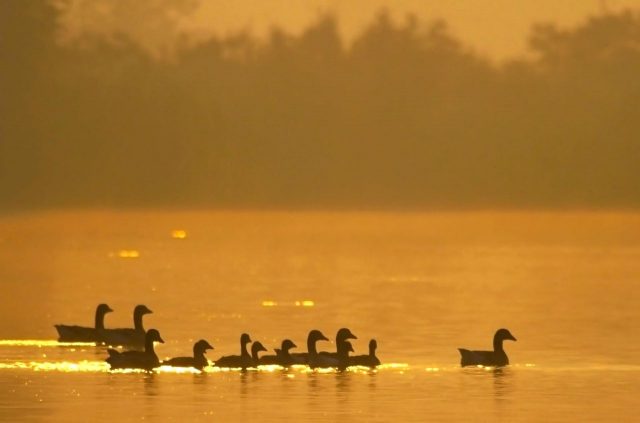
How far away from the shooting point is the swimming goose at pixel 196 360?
4519 centimetres

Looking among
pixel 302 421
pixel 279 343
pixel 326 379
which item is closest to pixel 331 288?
pixel 279 343

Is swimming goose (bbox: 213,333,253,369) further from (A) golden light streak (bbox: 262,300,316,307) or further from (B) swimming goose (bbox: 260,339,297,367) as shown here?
(A) golden light streak (bbox: 262,300,316,307)

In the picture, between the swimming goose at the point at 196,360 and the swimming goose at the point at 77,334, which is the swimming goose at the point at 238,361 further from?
the swimming goose at the point at 77,334

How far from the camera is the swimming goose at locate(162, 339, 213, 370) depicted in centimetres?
4519

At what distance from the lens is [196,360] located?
45.2 metres

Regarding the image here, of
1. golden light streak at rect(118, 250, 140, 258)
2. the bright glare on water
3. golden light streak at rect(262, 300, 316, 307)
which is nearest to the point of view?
the bright glare on water

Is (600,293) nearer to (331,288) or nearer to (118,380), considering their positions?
(331,288)

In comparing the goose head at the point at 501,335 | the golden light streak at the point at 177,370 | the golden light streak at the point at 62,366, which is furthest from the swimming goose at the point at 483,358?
the golden light streak at the point at 62,366

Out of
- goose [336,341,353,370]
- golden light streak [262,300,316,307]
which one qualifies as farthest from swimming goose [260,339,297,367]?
golden light streak [262,300,316,307]

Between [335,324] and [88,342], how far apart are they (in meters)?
13.1

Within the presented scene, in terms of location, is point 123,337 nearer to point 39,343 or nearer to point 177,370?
point 39,343

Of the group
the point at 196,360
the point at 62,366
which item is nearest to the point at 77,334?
the point at 62,366

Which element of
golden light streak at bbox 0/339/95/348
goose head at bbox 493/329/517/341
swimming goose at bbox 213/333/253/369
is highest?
golden light streak at bbox 0/339/95/348

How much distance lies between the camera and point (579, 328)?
61.9 meters
